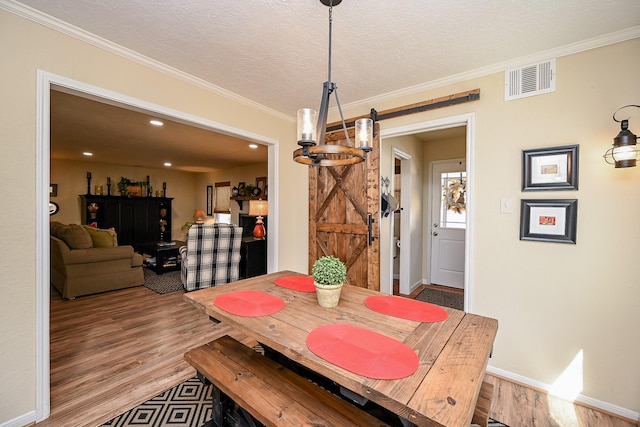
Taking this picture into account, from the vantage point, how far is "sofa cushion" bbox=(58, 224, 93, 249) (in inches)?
153

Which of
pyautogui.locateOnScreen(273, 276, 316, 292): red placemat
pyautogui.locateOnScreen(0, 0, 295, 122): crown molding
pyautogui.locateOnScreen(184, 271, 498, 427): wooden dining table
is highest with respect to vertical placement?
pyautogui.locateOnScreen(0, 0, 295, 122): crown molding

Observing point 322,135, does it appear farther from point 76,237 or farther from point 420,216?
point 76,237

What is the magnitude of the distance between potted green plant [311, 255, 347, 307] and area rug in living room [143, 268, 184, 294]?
3.61 metres

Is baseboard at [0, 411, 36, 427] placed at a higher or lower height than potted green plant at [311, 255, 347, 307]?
lower

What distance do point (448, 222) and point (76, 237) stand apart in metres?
5.72

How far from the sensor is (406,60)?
7.22 feet

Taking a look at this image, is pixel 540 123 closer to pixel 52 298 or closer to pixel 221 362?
pixel 221 362

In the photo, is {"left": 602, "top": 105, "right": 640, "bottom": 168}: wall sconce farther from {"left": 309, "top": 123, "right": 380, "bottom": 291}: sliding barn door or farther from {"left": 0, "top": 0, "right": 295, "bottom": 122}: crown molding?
{"left": 0, "top": 0, "right": 295, "bottom": 122}: crown molding

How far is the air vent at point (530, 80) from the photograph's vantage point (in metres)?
2.05

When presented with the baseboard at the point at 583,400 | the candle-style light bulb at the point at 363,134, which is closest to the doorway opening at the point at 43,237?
the candle-style light bulb at the point at 363,134

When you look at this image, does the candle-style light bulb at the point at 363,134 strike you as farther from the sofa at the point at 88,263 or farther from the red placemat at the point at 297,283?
the sofa at the point at 88,263

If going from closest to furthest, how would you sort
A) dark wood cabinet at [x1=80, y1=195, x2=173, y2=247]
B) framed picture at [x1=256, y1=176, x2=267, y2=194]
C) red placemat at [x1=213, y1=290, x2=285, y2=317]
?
red placemat at [x1=213, y1=290, x2=285, y2=317], dark wood cabinet at [x1=80, y1=195, x2=173, y2=247], framed picture at [x1=256, y1=176, x2=267, y2=194]

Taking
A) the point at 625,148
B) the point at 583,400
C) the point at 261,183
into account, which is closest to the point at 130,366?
the point at 583,400

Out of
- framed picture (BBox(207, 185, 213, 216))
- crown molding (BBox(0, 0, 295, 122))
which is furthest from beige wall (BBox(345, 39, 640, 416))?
framed picture (BBox(207, 185, 213, 216))
